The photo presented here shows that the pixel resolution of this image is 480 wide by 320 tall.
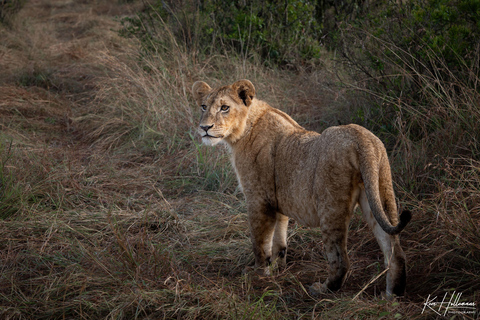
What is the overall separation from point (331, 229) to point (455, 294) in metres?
0.88

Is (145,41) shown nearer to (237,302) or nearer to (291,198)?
(291,198)

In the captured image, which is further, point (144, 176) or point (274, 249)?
point (144, 176)

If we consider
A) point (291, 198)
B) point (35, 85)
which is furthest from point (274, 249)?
point (35, 85)

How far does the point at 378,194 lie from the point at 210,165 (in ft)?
9.77

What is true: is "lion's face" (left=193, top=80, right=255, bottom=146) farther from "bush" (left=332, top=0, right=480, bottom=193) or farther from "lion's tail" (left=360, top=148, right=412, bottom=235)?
"bush" (left=332, top=0, right=480, bottom=193)

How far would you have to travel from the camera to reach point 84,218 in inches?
174

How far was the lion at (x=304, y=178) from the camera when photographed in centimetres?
293

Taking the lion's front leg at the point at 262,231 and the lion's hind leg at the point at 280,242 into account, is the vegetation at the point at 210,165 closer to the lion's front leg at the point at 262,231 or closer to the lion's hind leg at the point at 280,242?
the lion's hind leg at the point at 280,242

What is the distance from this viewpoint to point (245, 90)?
12.5 feet

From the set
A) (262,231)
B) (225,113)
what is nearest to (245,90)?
(225,113)

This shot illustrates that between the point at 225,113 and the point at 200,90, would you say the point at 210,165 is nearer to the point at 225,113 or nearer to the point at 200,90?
the point at 200,90

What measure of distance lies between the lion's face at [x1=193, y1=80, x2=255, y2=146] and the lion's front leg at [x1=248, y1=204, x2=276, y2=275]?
2.03 ft
